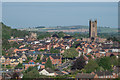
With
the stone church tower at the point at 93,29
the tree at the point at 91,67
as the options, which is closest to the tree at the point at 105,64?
the tree at the point at 91,67

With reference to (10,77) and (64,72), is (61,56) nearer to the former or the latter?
(64,72)

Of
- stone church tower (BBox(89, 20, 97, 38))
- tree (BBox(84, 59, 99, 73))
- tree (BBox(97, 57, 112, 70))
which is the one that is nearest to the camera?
tree (BBox(84, 59, 99, 73))

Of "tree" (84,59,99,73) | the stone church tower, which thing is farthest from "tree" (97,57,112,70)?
the stone church tower

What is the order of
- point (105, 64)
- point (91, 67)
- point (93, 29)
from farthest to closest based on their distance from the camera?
point (93, 29) → point (105, 64) → point (91, 67)

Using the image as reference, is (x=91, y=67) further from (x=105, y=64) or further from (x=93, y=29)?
(x=93, y=29)

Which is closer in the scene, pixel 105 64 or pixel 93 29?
pixel 105 64

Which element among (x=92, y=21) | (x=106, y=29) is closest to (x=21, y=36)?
(x=92, y=21)

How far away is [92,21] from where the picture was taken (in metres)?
67.1

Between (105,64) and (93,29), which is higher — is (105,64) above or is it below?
below

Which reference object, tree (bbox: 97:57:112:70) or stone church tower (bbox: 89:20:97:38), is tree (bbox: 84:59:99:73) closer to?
tree (bbox: 97:57:112:70)

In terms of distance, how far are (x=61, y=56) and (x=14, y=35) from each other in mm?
27879

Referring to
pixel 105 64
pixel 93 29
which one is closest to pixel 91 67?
pixel 105 64

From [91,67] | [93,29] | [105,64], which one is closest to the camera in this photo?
[91,67]

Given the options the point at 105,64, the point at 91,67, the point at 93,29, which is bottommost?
the point at 91,67
